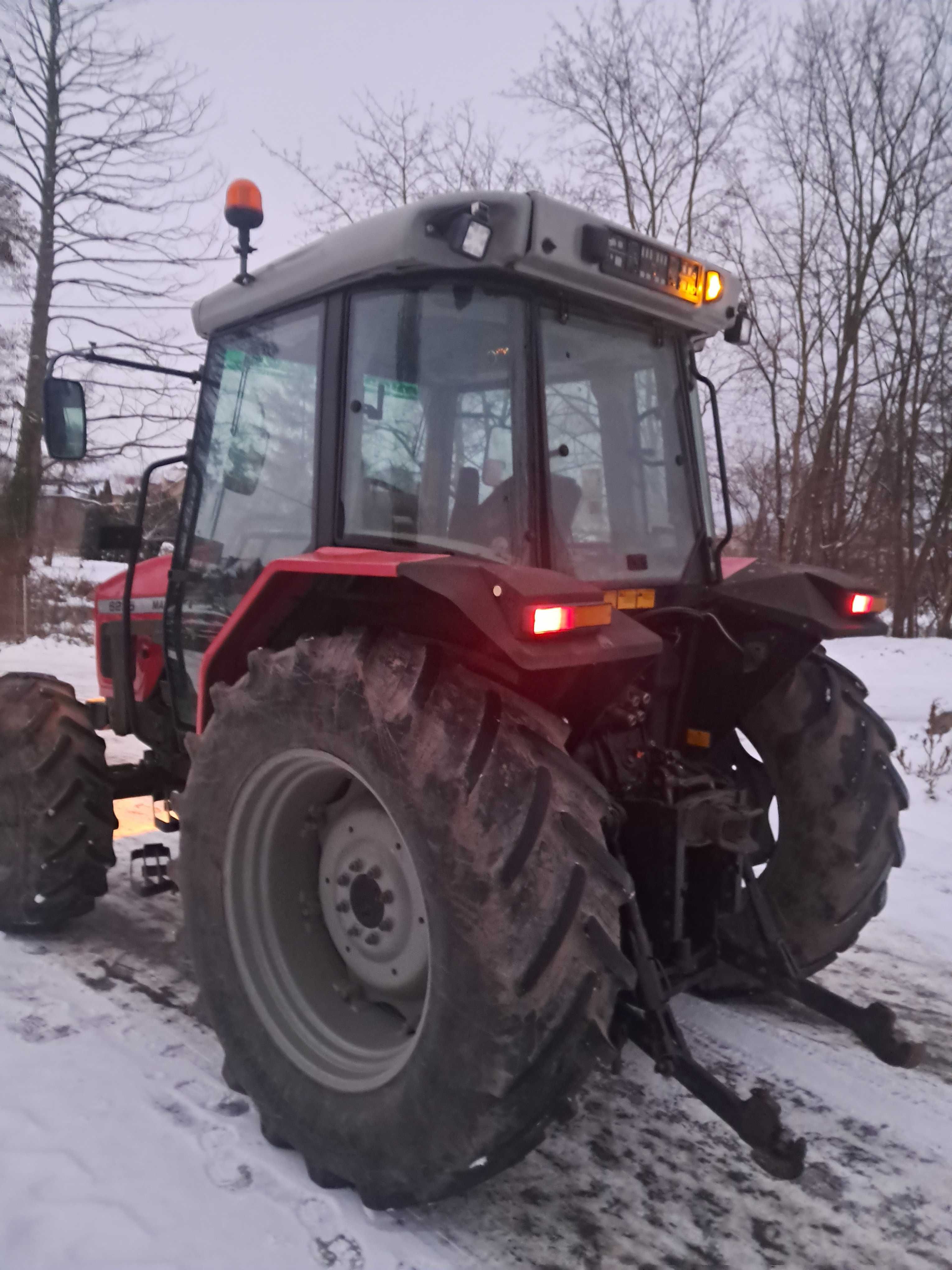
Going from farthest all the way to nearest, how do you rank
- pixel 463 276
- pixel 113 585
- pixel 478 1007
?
pixel 113 585
pixel 463 276
pixel 478 1007

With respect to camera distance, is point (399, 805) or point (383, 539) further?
point (383, 539)

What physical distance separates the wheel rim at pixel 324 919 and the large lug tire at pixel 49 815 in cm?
144

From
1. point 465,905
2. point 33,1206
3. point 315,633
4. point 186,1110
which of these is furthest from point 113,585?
point 465,905

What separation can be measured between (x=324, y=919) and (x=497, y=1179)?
0.79 meters

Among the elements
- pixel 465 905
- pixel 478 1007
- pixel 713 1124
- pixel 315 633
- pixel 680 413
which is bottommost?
pixel 713 1124

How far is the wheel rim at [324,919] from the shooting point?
239 centimetres

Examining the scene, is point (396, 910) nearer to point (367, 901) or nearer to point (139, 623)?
point (367, 901)

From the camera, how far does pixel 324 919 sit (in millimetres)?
2656

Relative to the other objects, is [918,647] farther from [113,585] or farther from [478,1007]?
[478,1007]

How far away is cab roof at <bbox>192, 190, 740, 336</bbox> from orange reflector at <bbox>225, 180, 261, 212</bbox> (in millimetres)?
347

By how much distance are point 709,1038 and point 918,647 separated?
1204cm

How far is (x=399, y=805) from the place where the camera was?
200cm

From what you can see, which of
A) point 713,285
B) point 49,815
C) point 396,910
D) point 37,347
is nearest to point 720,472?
point 713,285

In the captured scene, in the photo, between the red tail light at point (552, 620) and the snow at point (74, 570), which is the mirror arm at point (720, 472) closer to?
the red tail light at point (552, 620)
